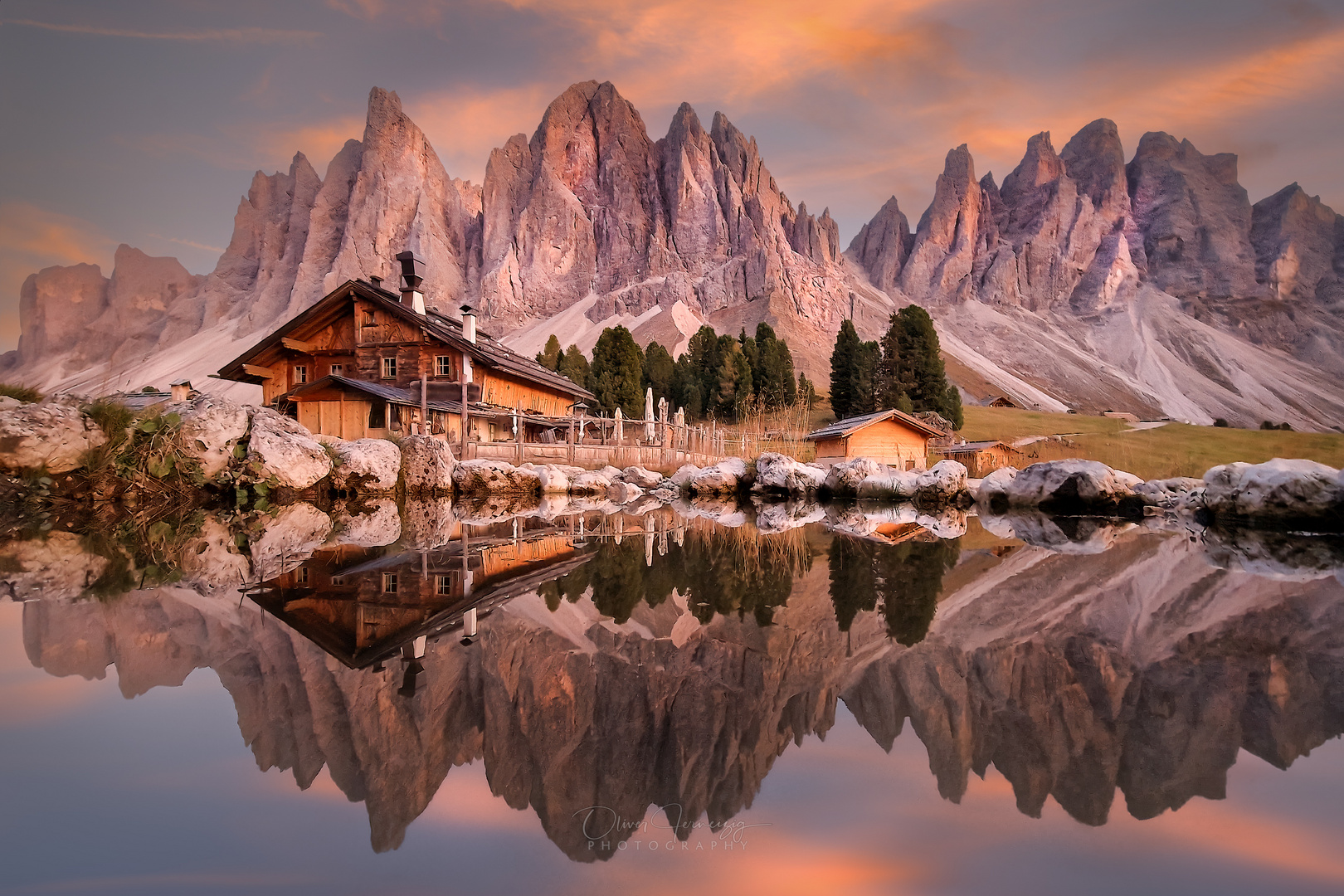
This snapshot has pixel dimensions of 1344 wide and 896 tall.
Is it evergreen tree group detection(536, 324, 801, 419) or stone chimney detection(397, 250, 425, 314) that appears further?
evergreen tree group detection(536, 324, 801, 419)

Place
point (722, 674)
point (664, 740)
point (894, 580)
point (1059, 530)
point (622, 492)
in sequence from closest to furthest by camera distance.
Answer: point (664, 740) → point (722, 674) → point (894, 580) → point (1059, 530) → point (622, 492)

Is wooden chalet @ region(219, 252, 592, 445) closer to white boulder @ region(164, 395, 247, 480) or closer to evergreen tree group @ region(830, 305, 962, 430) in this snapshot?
white boulder @ region(164, 395, 247, 480)

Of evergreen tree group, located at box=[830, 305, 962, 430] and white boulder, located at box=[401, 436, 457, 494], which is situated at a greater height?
evergreen tree group, located at box=[830, 305, 962, 430]

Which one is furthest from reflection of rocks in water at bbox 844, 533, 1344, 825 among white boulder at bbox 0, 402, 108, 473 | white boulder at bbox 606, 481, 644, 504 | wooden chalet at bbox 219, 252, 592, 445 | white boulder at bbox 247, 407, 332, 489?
wooden chalet at bbox 219, 252, 592, 445

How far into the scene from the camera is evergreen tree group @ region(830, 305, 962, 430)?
48469 mm

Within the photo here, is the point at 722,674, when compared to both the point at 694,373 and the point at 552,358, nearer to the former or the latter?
the point at 552,358

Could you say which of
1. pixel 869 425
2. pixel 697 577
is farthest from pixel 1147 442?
pixel 697 577

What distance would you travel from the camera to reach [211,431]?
460 inches

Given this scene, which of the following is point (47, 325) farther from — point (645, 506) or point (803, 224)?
point (645, 506)

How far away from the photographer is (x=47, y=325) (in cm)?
12281

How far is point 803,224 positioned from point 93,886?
149217 mm

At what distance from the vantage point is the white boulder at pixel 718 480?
18.1 metres

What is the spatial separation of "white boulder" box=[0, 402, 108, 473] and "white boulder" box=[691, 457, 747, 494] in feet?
39.1

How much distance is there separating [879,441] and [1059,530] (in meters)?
19.0
